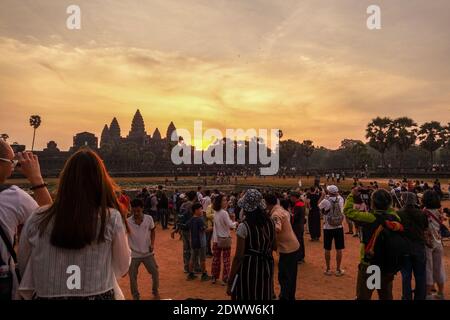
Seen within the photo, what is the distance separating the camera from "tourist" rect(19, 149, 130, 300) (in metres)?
2.32

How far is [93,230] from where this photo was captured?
7.75ft

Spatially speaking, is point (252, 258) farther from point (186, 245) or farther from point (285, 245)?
point (186, 245)

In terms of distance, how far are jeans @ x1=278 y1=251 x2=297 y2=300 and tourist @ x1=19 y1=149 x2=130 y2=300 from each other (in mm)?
4307

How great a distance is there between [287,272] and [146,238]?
3018 millimetres

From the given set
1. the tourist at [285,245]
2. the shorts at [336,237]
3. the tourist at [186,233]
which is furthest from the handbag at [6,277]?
the shorts at [336,237]

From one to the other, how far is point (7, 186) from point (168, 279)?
7.55 m

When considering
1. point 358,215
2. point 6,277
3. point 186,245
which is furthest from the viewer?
point 186,245

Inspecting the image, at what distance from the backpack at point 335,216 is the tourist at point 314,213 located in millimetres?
4435

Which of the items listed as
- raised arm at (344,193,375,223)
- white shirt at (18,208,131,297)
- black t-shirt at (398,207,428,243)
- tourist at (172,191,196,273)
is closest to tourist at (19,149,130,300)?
white shirt at (18,208,131,297)

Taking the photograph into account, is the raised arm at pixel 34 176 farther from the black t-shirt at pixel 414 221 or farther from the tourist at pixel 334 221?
the tourist at pixel 334 221

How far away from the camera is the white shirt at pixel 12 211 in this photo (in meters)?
2.54

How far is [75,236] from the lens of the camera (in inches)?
90.7

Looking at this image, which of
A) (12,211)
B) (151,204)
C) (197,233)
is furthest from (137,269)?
(151,204)
